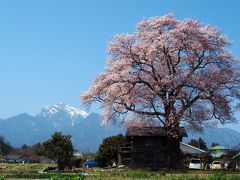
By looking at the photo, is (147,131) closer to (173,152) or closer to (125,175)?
(173,152)

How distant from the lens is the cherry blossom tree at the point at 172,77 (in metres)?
44.3

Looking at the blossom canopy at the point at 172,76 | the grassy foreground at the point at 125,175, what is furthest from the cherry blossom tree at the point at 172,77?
the grassy foreground at the point at 125,175

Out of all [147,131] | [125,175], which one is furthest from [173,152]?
[125,175]

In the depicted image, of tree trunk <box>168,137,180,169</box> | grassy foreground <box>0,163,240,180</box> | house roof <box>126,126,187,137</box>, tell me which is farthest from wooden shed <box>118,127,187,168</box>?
grassy foreground <box>0,163,240,180</box>

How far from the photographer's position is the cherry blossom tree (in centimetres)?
4434

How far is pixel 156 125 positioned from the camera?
47875 millimetres

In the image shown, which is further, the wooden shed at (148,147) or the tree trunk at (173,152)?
the wooden shed at (148,147)

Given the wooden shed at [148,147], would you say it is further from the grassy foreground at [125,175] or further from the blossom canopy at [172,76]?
the grassy foreground at [125,175]

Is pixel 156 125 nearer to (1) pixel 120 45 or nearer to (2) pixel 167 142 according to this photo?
(2) pixel 167 142

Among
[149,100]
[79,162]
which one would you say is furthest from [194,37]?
[79,162]

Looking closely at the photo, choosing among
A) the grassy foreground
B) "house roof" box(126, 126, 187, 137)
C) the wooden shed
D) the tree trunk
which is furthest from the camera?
the wooden shed

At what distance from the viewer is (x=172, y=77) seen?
44.0m

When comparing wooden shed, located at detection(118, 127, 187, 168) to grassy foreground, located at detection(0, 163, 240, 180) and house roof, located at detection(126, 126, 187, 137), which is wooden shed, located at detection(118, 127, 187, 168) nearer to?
house roof, located at detection(126, 126, 187, 137)

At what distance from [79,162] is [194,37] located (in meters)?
20.4
